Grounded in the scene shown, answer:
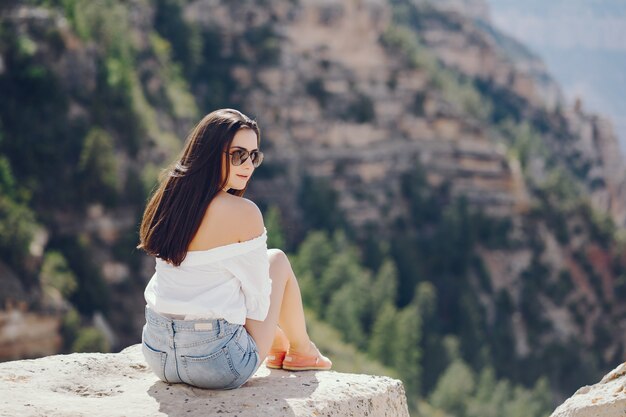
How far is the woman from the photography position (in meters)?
6.21

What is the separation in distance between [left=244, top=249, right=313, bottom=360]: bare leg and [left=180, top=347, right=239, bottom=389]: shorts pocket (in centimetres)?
31

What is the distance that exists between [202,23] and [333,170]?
1320cm

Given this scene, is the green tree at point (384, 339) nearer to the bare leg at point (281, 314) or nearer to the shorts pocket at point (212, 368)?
the bare leg at point (281, 314)

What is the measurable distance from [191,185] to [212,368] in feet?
3.90

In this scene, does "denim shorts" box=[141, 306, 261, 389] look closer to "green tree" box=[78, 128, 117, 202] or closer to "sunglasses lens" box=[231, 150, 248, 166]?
"sunglasses lens" box=[231, 150, 248, 166]

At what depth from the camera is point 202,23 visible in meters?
64.4

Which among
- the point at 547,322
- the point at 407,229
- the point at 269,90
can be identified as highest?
the point at 269,90

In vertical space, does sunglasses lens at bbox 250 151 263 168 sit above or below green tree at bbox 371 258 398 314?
above

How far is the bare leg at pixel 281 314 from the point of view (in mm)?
6457

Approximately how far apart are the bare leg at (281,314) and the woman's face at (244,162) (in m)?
0.59

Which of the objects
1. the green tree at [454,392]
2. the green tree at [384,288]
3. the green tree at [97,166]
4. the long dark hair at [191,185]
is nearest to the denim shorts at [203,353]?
the long dark hair at [191,185]

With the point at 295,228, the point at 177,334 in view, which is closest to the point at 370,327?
the point at 295,228

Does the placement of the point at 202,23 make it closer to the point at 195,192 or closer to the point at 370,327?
the point at 370,327

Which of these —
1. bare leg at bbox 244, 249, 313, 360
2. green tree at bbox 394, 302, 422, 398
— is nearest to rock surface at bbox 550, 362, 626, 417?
bare leg at bbox 244, 249, 313, 360
